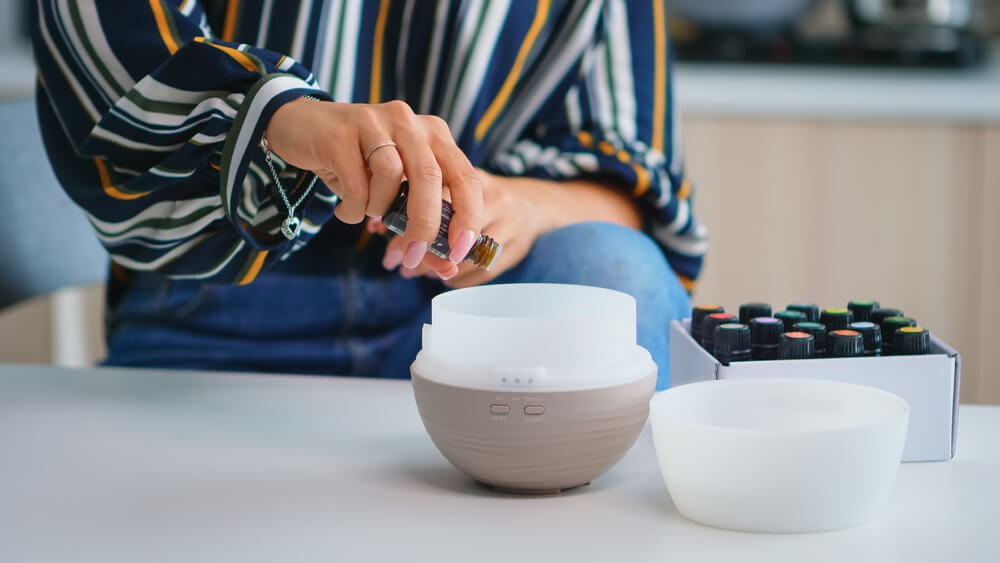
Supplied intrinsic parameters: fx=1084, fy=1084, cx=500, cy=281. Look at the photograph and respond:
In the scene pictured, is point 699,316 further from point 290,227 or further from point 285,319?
point 285,319

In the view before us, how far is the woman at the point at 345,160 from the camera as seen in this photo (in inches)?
23.4

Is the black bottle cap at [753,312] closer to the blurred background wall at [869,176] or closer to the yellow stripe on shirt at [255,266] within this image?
the yellow stripe on shirt at [255,266]

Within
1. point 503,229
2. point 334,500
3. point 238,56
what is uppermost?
point 238,56

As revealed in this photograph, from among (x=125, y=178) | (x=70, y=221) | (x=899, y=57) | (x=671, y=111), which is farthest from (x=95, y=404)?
(x=899, y=57)

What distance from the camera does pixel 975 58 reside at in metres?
1.96

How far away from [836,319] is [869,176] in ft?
4.26

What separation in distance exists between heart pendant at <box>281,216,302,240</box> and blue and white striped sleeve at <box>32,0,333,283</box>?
0.04 ft

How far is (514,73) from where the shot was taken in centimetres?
95

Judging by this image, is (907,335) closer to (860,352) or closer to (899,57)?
(860,352)

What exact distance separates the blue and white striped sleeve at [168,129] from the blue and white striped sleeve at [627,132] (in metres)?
0.26

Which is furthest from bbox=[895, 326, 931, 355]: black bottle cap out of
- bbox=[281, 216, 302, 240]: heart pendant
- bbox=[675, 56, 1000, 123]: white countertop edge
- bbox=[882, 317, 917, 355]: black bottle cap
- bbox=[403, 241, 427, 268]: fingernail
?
bbox=[675, 56, 1000, 123]: white countertop edge

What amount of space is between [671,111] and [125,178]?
513mm

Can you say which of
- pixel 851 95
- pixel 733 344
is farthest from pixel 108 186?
pixel 851 95

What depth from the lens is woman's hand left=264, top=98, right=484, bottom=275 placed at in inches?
21.3
